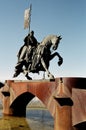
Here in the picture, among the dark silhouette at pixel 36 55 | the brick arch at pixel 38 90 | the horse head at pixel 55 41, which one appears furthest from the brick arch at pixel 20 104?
the horse head at pixel 55 41

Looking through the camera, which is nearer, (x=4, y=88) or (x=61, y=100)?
(x=61, y=100)

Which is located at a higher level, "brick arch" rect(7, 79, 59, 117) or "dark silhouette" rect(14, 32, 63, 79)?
"dark silhouette" rect(14, 32, 63, 79)

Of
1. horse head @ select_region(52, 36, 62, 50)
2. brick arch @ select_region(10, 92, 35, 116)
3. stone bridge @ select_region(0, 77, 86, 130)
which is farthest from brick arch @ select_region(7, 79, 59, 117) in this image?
horse head @ select_region(52, 36, 62, 50)

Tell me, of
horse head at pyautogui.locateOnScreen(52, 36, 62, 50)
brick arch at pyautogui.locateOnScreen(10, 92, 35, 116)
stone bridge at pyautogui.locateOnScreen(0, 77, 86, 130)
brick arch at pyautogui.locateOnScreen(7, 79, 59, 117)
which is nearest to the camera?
stone bridge at pyautogui.locateOnScreen(0, 77, 86, 130)

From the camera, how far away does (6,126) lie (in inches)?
642

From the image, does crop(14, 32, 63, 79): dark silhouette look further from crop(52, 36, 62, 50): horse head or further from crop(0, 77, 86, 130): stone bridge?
crop(0, 77, 86, 130): stone bridge

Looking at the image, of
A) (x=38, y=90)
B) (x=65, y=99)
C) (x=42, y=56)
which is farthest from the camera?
(x=42, y=56)

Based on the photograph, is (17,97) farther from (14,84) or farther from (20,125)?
(20,125)

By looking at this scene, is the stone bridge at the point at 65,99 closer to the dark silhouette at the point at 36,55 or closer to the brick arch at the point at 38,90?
the brick arch at the point at 38,90

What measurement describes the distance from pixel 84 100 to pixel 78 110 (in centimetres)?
65

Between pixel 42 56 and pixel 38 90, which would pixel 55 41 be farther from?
pixel 38 90

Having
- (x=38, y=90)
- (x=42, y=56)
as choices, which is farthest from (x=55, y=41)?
(x=38, y=90)

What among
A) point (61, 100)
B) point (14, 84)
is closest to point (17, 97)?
point (14, 84)

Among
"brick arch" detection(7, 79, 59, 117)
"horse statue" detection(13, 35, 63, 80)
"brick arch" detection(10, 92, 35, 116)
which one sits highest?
"horse statue" detection(13, 35, 63, 80)
